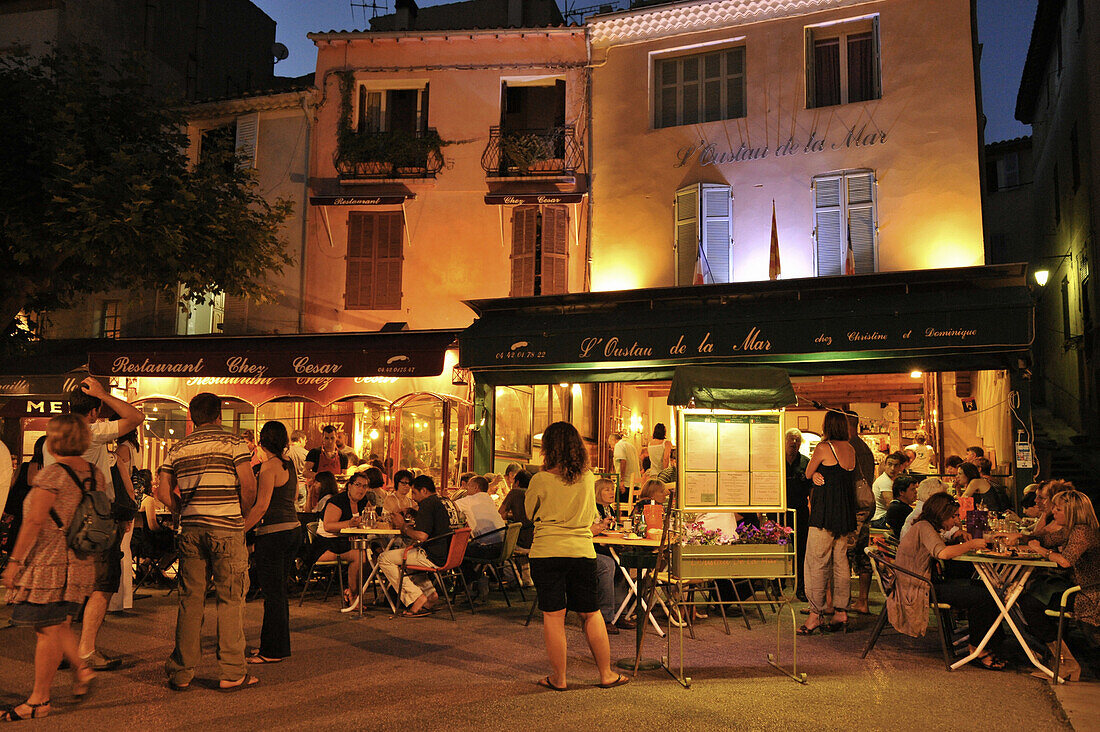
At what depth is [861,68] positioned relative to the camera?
48.1 feet

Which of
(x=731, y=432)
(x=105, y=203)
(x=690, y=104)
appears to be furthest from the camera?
(x=690, y=104)

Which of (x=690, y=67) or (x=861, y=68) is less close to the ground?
(x=690, y=67)

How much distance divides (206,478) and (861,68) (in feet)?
41.4

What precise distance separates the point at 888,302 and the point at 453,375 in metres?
7.14

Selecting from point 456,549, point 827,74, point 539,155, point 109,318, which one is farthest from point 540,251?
point 109,318

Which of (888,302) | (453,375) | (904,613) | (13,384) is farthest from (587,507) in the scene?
(13,384)

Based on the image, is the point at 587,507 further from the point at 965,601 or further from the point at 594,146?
the point at 594,146

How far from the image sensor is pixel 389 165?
16500 millimetres

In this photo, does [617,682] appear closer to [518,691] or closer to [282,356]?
[518,691]

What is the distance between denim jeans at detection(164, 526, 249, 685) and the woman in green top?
193 cm

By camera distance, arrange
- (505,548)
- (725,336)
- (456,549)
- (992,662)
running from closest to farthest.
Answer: (992,662), (456,549), (505,548), (725,336)

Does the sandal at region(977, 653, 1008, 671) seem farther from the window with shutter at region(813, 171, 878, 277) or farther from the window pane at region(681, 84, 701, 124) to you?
the window pane at region(681, 84, 701, 124)

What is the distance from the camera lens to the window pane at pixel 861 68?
1455cm

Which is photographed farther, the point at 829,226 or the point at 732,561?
the point at 829,226
